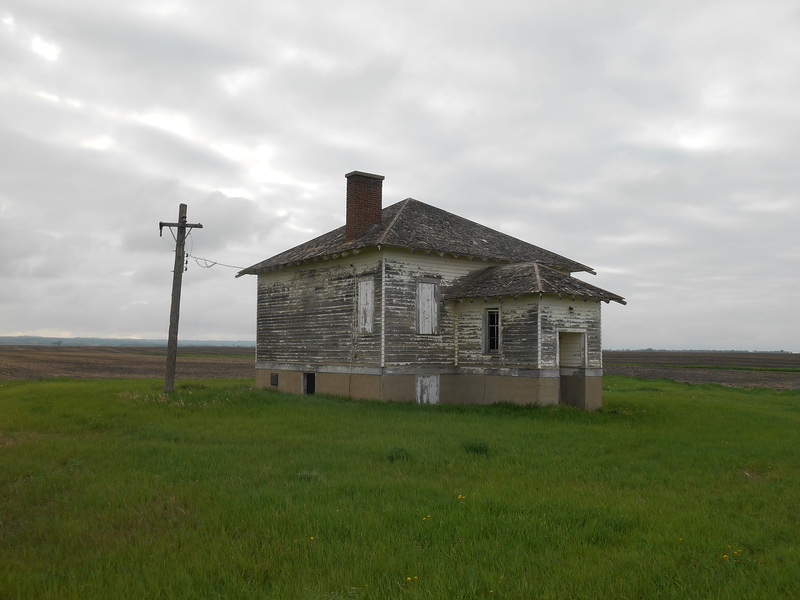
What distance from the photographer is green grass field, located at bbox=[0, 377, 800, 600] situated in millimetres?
5949

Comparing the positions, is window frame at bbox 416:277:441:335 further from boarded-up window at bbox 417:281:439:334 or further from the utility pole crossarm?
the utility pole crossarm

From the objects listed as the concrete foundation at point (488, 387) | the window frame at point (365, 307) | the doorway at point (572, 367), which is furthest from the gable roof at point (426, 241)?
the concrete foundation at point (488, 387)

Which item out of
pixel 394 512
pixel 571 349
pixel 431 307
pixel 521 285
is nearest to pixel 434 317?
pixel 431 307

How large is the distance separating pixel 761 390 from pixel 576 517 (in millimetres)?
33455

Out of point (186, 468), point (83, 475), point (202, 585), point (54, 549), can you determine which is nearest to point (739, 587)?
point (202, 585)

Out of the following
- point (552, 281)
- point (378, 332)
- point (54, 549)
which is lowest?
point (54, 549)

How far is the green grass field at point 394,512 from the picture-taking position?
595cm

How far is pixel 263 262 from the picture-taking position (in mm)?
29141

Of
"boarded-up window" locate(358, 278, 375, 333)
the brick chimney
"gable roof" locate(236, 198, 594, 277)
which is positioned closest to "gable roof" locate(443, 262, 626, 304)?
"gable roof" locate(236, 198, 594, 277)

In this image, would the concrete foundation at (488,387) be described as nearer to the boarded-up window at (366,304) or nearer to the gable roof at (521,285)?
the boarded-up window at (366,304)

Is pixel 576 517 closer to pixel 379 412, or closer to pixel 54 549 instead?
pixel 54 549

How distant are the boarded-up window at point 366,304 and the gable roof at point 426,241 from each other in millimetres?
1493

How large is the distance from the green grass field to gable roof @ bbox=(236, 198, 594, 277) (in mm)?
8409

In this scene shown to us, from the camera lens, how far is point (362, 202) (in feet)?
79.9
